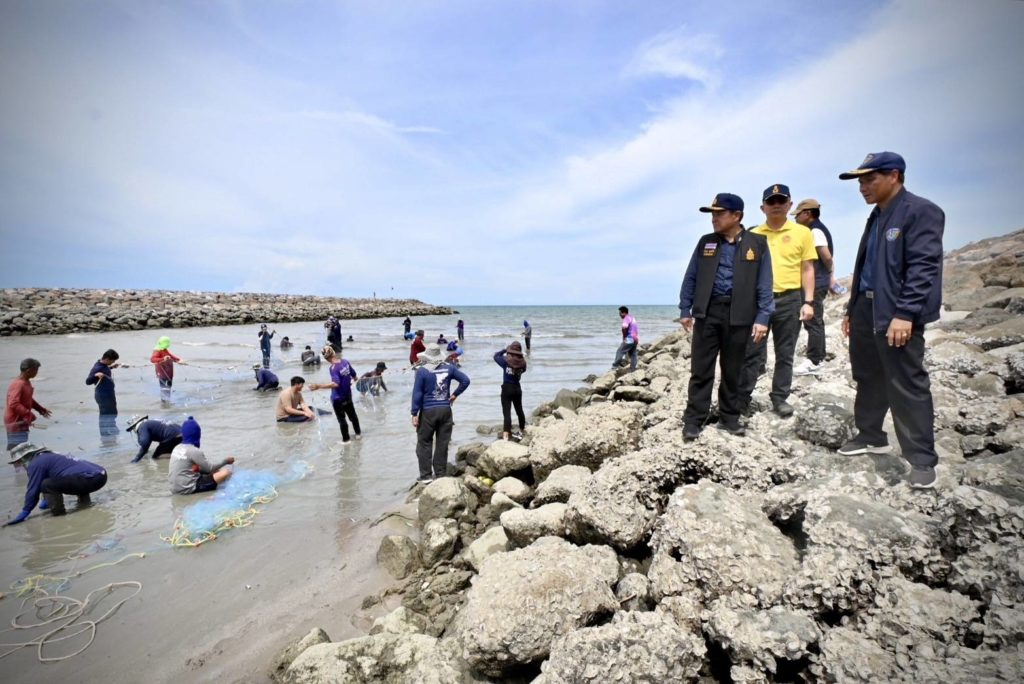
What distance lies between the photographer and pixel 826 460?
338 cm

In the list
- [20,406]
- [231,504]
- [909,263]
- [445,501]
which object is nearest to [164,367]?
[20,406]

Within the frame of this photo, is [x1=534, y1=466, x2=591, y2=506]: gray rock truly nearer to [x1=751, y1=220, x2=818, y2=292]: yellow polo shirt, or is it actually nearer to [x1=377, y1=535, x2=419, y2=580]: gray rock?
[x1=377, y1=535, x2=419, y2=580]: gray rock

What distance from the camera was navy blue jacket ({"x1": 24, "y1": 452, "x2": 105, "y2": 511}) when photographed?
5.82 metres

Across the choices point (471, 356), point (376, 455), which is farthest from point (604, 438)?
point (471, 356)

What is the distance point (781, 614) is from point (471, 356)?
21.9 m

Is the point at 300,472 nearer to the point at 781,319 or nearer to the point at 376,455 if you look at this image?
the point at 376,455

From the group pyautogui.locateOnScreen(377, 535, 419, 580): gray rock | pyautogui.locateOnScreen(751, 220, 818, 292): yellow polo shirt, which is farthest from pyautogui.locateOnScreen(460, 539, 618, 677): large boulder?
pyautogui.locateOnScreen(751, 220, 818, 292): yellow polo shirt

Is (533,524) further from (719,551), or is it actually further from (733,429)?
(733,429)

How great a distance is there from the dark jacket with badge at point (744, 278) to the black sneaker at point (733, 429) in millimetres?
943

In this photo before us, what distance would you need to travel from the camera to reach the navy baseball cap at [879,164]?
3.00 meters

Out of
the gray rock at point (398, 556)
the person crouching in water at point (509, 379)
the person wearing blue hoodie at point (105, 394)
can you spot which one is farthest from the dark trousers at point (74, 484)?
the person crouching in water at point (509, 379)

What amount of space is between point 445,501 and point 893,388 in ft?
14.5

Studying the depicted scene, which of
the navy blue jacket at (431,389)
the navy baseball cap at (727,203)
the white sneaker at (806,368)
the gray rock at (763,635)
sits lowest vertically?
the gray rock at (763,635)

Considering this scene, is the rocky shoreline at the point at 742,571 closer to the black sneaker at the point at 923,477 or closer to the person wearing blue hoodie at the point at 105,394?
the black sneaker at the point at 923,477
